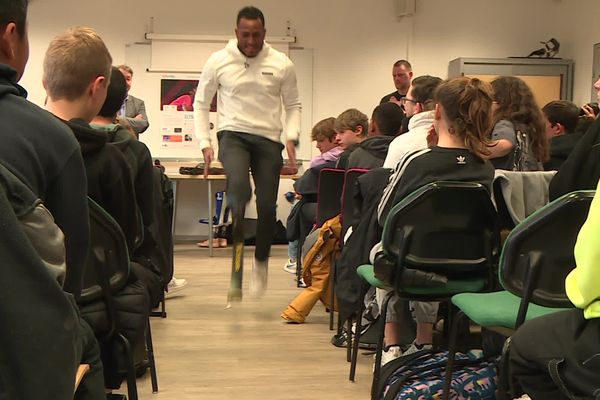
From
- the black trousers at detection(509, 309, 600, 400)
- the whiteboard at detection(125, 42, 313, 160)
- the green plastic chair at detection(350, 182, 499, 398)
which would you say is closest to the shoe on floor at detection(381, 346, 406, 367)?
the green plastic chair at detection(350, 182, 499, 398)

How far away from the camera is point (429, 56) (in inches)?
315

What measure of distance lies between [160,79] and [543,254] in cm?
644

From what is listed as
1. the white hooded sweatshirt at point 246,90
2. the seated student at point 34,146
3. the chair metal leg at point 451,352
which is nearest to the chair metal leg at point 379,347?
the chair metal leg at point 451,352

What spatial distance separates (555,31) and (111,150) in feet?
23.1

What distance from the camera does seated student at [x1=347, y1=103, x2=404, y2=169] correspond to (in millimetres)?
3648

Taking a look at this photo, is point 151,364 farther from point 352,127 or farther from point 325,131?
point 325,131

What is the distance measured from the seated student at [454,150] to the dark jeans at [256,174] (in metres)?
1.44

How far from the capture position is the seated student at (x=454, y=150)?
2.50m

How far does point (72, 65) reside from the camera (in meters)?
1.99

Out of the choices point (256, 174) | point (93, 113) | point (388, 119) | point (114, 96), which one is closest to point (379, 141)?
A: point (388, 119)

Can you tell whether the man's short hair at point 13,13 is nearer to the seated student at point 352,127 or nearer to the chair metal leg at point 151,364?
the chair metal leg at point 151,364

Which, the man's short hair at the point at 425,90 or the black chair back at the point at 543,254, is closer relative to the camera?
the black chair back at the point at 543,254

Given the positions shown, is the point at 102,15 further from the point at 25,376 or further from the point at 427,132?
the point at 25,376

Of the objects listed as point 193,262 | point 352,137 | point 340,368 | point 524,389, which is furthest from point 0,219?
point 193,262
